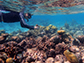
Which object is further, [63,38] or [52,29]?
[52,29]

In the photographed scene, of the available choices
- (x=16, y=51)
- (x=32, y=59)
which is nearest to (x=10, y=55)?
(x=16, y=51)

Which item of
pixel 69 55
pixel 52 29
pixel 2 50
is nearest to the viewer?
pixel 69 55

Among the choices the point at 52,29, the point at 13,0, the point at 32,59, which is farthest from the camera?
the point at 52,29

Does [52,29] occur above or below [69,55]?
below

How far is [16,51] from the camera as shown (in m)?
4.23

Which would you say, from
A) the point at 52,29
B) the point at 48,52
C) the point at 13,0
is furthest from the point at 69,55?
the point at 13,0

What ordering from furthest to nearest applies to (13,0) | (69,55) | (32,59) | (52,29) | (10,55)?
1. (52,29)
2. (13,0)
3. (10,55)
4. (32,59)
5. (69,55)

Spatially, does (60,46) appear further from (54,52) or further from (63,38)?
(63,38)

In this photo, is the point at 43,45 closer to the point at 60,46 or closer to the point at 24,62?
the point at 60,46

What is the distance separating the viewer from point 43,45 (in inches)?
185

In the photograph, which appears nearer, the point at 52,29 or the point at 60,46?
the point at 60,46

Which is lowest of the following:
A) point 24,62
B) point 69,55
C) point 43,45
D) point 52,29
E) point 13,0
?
point 52,29

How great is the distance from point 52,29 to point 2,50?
28.4 ft

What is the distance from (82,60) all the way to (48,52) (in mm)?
1963
